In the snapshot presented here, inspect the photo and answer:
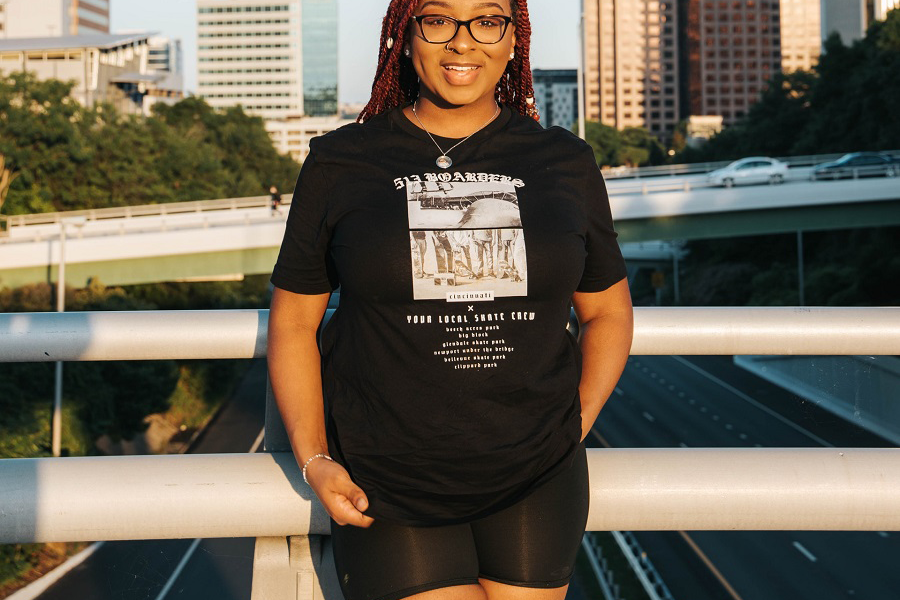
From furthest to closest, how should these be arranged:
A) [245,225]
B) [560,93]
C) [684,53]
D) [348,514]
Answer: [560,93] → [684,53] → [245,225] → [348,514]

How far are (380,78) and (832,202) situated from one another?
2923 cm

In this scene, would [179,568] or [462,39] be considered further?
[179,568]

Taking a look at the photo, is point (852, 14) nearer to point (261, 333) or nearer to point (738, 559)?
point (738, 559)

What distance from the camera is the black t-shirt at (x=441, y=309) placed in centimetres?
203

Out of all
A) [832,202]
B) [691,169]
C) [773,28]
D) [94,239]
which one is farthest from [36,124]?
[773,28]

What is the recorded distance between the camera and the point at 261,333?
8.09 ft

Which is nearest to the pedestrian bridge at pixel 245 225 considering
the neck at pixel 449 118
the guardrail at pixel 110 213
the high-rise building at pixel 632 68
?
the guardrail at pixel 110 213

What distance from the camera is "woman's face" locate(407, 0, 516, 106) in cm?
227

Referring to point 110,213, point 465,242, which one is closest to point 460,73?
point 465,242

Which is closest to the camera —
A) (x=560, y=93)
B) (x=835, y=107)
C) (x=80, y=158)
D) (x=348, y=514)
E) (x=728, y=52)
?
(x=348, y=514)

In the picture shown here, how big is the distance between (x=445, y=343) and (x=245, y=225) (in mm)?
24413

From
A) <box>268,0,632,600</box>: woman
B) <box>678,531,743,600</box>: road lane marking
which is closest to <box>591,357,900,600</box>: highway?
<box>678,531,743,600</box>: road lane marking

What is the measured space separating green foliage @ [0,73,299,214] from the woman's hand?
37922mm

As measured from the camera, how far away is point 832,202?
29469mm
